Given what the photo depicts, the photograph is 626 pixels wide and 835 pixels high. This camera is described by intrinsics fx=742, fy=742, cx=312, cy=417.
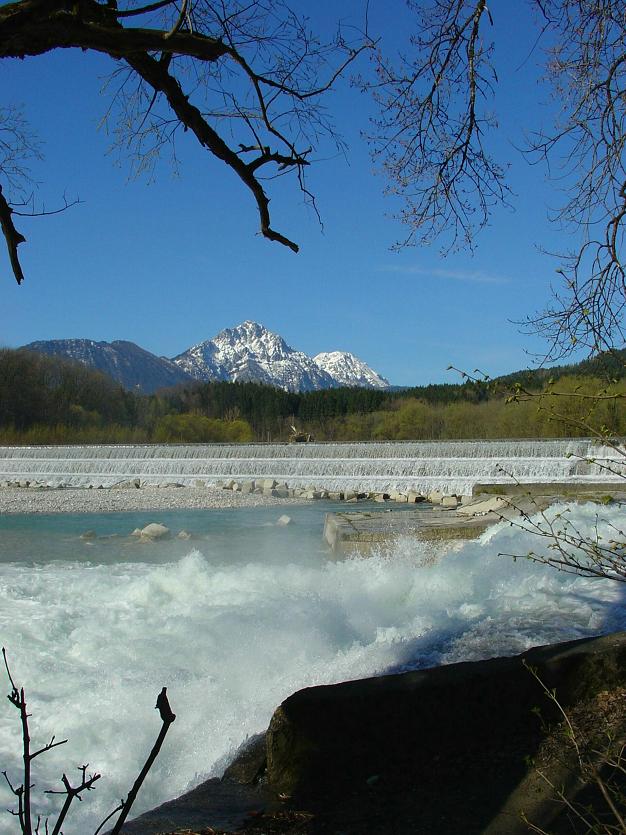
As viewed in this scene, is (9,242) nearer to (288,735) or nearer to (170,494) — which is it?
(288,735)

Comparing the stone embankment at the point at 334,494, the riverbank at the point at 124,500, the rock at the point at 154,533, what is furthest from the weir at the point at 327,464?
the rock at the point at 154,533

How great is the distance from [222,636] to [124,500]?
55.5 feet

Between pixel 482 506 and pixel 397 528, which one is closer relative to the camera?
pixel 397 528

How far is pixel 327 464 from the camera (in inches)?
1025

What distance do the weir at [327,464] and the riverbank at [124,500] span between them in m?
2.70

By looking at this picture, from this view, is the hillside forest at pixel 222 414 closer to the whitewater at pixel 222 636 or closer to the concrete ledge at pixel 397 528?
the concrete ledge at pixel 397 528

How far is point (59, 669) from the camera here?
204 inches

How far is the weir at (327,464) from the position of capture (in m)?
22.0

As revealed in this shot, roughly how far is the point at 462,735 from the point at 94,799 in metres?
1.98

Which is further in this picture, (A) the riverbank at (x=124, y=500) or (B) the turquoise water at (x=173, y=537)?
(A) the riverbank at (x=124, y=500)

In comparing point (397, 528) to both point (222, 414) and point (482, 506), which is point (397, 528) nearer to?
point (482, 506)

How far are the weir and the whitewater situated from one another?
13.9 m

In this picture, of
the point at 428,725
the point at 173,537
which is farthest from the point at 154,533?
the point at 428,725

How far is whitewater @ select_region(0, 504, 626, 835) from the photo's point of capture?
387 centimetres
